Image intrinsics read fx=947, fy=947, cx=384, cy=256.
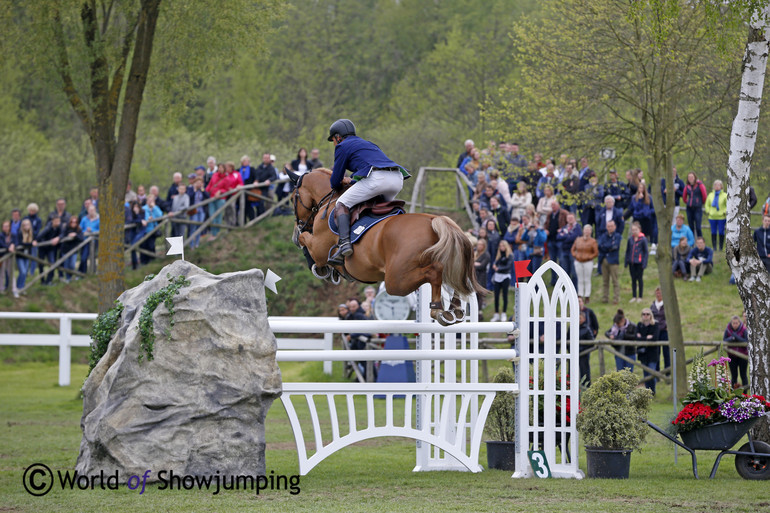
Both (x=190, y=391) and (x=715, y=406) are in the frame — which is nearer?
(x=190, y=391)

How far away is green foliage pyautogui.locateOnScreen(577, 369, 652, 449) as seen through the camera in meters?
8.32

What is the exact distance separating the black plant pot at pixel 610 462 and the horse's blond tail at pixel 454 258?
2.11m

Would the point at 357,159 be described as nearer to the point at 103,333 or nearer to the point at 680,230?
the point at 103,333

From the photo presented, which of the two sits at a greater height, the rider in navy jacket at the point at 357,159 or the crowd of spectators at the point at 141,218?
the crowd of spectators at the point at 141,218

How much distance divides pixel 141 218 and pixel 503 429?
1452cm

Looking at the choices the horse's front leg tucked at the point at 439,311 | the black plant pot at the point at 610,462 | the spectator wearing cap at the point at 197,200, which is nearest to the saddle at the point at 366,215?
the horse's front leg tucked at the point at 439,311

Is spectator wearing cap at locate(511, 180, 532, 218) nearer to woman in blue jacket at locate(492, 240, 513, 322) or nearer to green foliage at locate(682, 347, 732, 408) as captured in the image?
woman in blue jacket at locate(492, 240, 513, 322)

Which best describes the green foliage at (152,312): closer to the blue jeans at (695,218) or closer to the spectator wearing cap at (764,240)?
the spectator wearing cap at (764,240)

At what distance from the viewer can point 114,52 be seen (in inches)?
575

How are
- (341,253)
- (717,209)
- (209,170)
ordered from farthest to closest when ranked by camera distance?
(209,170)
(717,209)
(341,253)

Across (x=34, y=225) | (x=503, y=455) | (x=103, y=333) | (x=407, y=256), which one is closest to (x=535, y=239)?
(x=503, y=455)

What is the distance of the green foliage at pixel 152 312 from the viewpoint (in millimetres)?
7352

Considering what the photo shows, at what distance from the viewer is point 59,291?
20906 mm

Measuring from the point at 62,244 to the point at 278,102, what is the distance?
22216 mm
